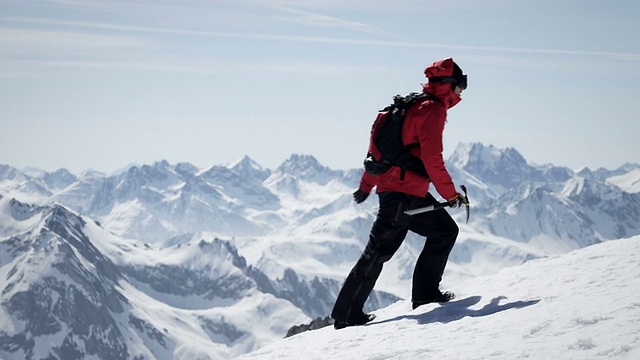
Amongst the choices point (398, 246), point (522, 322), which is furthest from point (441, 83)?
point (522, 322)

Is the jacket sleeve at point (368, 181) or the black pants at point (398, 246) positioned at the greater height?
the jacket sleeve at point (368, 181)

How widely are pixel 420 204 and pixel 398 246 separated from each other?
34.7 inches

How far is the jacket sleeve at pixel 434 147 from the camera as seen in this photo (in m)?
9.07

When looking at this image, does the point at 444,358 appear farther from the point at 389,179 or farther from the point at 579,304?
the point at 389,179

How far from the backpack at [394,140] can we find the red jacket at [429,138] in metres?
0.07

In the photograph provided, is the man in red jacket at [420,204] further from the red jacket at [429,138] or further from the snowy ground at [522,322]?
the snowy ground at [522,322]

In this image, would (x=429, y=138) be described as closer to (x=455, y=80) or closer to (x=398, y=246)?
(x=455, y=80)

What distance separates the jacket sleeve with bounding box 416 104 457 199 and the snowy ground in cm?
176

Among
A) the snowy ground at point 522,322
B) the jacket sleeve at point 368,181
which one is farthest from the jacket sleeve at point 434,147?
the snowy ground at point 522,322

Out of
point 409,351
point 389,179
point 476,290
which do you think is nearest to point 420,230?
point 389,179

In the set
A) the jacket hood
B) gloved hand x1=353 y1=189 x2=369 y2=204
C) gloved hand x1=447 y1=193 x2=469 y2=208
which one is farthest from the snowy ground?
the jacket hood

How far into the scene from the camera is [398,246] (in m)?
10.1

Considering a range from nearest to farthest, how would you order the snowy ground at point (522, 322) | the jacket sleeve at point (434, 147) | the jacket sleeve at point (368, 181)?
the snowy ground at point (522, 322) < the jacket sleeve at point (434, 147) < the jacket sleeve at point (368, 181)

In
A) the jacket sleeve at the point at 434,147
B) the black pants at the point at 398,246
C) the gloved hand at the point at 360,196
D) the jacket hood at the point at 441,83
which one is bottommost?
the black pants at the point at 398,246
